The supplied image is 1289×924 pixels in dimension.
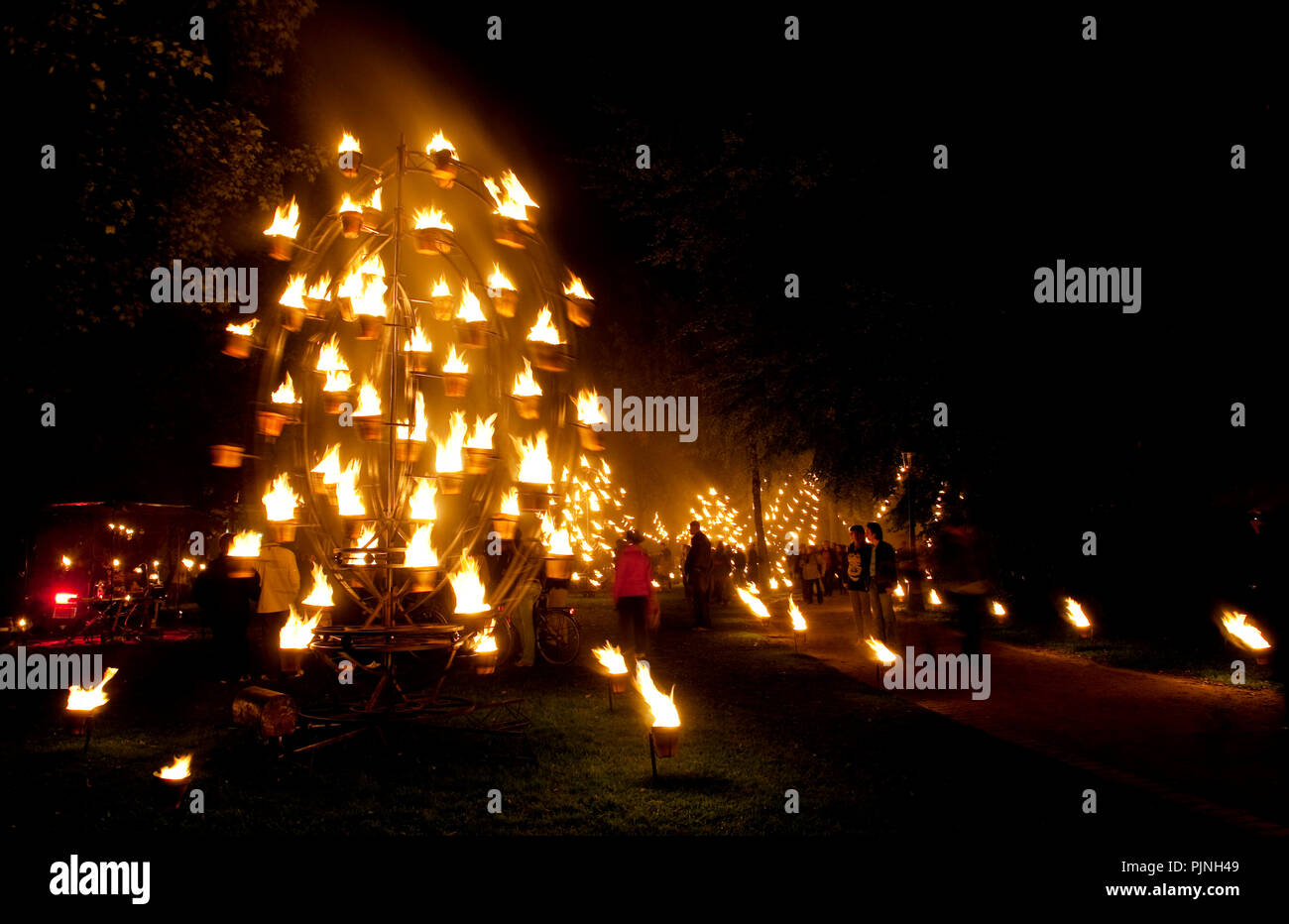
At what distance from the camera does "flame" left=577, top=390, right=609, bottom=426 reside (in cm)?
756

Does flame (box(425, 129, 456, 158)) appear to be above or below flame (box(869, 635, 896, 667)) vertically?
above

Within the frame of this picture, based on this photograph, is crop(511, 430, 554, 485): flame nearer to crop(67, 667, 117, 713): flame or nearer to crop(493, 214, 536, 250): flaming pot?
crop(493, 214, 536, 250): flaming pot

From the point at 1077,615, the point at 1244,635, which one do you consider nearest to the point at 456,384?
the point at 1244,635

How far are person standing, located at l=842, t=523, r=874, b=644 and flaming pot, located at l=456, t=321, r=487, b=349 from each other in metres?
6.72

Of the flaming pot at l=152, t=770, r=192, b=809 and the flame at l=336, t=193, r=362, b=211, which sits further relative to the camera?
the flame at l=336, t=193, r=362, b=211

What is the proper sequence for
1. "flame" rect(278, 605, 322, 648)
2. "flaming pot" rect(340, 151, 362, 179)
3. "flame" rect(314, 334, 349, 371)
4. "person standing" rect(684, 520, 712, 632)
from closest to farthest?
"flaming pot" rect(340, 151, 362, 179) < "flame" rect(314, 334, 349, 371) < "flame" rect(278, 605, 322, 648) < "person standing" rect(684, 520, 712, 632)

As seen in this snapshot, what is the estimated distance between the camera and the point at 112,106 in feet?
36.8

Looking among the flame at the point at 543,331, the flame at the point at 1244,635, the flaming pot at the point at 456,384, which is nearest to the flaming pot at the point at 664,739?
the flaming pot at the point at 456,384

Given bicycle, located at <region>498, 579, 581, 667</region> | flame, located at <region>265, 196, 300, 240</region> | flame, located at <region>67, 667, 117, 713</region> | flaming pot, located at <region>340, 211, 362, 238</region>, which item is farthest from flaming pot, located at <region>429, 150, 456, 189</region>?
bicycle, located at <region>498, 579, 581, 667</region>

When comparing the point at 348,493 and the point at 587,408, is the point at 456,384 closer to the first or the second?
the point at 587,408

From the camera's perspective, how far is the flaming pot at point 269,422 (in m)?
7.57

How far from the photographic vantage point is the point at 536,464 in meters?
7.50
